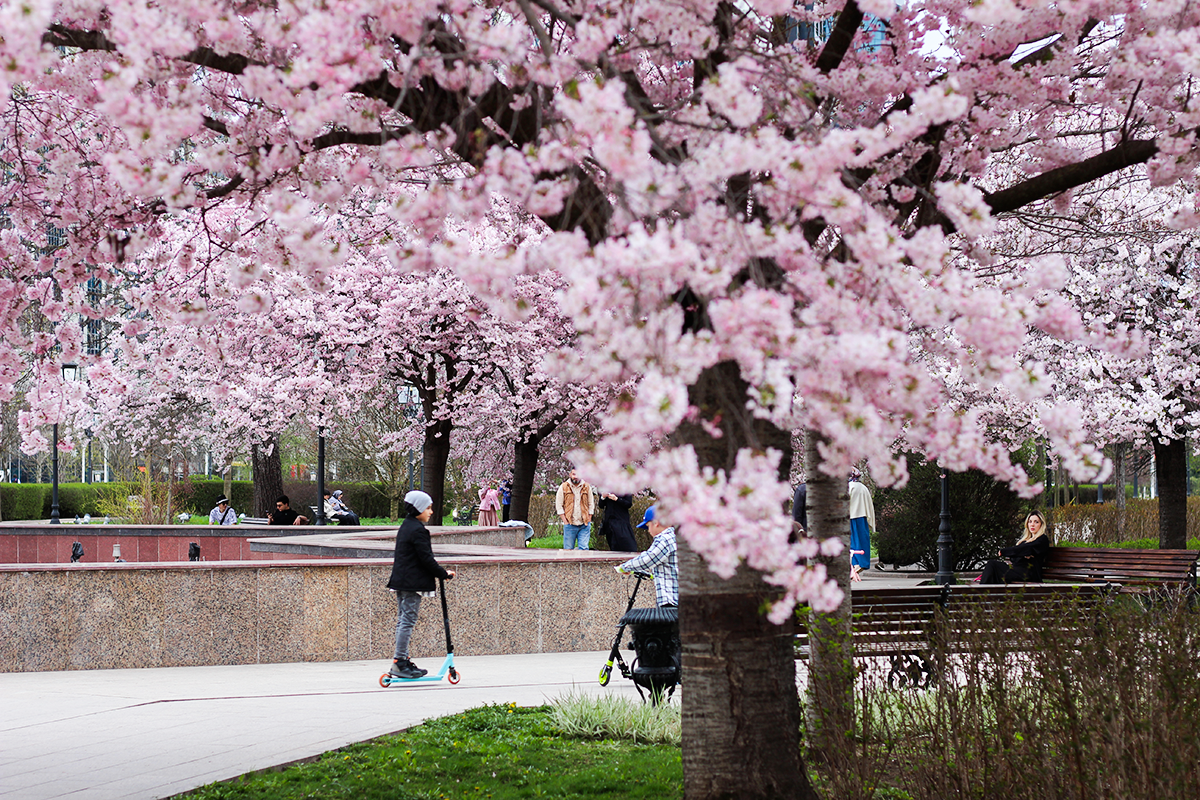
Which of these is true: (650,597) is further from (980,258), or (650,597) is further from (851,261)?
(851,261)

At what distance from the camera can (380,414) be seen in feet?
138

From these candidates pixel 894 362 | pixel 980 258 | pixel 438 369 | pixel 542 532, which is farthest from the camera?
pixel 542 532

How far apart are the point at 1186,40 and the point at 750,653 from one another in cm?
271

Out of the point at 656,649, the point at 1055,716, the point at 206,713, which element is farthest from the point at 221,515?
the point at 1055,716

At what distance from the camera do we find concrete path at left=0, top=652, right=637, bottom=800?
6.79 metres

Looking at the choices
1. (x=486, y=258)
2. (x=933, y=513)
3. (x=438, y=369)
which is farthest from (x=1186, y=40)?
(x=438, y=369)

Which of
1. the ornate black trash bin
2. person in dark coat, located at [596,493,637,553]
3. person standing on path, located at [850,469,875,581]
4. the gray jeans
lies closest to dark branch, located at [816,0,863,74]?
the ornate black trash bin

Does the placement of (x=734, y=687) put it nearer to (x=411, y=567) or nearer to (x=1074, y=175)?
(x=1074, y=175)

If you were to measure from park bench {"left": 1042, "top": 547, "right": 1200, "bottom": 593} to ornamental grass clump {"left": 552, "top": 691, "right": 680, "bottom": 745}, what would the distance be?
23.9 feet

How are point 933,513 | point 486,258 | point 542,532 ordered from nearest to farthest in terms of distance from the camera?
1. point 486,258
2. point 933,513
3. point 542,532

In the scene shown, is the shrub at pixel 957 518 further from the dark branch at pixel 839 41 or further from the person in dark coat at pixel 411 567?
the dark branch at pixel 839 41

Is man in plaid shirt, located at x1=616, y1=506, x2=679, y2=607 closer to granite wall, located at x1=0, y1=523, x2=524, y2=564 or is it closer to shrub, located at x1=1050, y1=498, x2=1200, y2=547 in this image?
granite wall, located at x1=0, y1=523, x2=524, y2=564

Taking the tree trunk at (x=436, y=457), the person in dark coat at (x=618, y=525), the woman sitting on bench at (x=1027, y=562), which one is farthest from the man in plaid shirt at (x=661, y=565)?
the tree trunk at (x=436, y=457)

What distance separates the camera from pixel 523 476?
2539 centimetres
